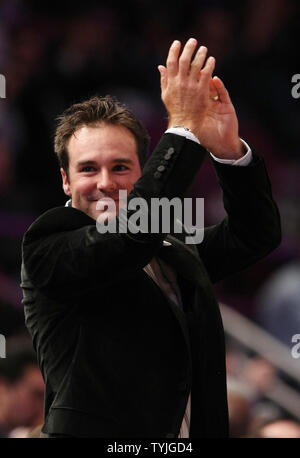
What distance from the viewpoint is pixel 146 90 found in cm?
627

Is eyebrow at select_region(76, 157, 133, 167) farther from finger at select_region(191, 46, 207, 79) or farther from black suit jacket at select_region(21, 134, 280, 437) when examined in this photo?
finger at select_region(191, 46, 207, 79)

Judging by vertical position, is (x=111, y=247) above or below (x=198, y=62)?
below

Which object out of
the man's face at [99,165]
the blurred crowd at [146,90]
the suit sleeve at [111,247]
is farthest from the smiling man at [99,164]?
the blurred crowd at [146,90]

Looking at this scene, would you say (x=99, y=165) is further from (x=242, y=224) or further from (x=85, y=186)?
(x=242, y=224)

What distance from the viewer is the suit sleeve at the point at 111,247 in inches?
87.0

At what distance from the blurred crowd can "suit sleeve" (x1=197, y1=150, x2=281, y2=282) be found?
2.13 m

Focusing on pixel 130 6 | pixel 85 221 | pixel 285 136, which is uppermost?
pixel 130 6

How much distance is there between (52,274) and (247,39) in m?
4.82

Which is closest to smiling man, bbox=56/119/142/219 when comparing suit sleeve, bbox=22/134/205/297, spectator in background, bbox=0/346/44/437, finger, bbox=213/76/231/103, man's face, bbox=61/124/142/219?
man's face, bbox=61/124/142/219

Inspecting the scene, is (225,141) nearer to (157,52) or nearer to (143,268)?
(143,268)

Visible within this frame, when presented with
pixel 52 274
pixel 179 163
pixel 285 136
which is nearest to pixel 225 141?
pixel 179 163

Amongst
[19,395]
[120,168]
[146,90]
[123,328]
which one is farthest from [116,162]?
[146,90]

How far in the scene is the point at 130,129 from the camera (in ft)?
8.37

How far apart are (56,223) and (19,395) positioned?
2.04 m
